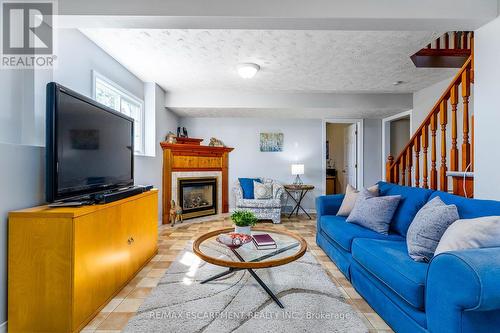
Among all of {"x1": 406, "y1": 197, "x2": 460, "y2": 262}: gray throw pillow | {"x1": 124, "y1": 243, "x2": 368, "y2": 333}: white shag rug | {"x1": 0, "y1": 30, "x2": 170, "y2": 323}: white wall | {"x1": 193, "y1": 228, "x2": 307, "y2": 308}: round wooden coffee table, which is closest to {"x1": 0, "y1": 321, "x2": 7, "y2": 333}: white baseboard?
{"x1": 0, "y1": 30, "x2": 170, "y2": 323}: white wall

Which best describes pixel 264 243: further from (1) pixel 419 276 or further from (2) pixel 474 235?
(2) pixel 474 235

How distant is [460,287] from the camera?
1008mm

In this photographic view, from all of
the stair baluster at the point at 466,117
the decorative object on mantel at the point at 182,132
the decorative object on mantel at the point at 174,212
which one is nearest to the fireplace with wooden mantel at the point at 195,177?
the decorative object on mantel at the point at 174,212

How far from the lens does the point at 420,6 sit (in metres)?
1.78

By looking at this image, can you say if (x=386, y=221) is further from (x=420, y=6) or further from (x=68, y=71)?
(x=68, y=71)

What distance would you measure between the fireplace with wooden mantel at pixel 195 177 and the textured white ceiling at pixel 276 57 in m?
1.23

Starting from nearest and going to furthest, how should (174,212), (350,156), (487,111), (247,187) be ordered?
1. (487,111)
2. (174,212)
3. (247,187)
4. (350,156)

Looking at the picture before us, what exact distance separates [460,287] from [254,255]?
1235mm

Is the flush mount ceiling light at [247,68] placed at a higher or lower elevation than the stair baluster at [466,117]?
higher

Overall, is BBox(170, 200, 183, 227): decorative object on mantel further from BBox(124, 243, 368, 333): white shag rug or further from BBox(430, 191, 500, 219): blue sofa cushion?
BBox(430, 191, 500, 219): blue sofa cushion

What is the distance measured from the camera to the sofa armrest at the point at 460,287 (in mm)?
954

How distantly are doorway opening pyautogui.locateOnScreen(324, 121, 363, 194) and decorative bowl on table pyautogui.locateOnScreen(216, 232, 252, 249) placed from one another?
148 inches

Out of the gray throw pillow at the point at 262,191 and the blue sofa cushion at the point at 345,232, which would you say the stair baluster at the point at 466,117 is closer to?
the blue sofa cushion at the point at 345,232

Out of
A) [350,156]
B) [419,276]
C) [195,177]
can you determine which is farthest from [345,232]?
[350,156]
